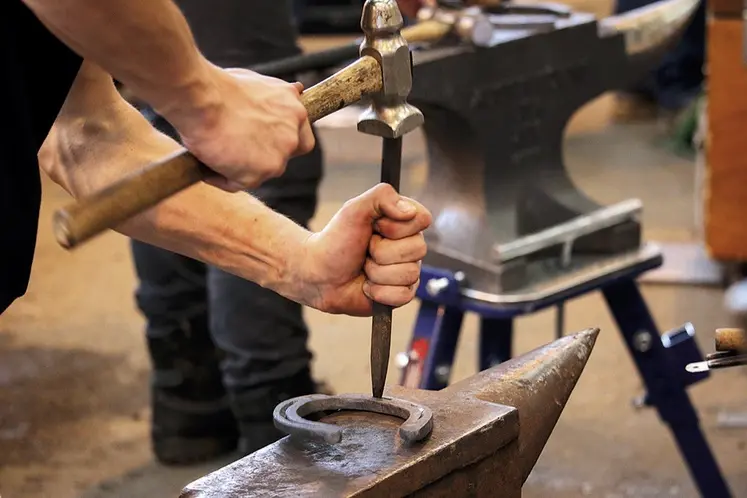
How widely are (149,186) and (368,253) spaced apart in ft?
1.09

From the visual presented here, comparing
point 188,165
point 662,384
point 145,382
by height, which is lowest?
point 145,382

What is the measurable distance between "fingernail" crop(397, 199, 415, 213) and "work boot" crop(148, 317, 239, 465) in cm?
114

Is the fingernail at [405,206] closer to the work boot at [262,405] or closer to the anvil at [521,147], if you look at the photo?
the anvil at [521,147]

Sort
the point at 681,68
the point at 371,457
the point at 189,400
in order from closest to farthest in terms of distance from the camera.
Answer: the point at 371,457
the point at 189,400
the point at 681,68

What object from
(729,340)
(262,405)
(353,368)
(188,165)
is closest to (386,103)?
(188,165)

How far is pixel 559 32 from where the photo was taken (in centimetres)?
175

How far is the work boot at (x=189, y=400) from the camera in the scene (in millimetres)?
2143

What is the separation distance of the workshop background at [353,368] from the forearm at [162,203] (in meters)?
0.93

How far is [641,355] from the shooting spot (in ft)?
5.83

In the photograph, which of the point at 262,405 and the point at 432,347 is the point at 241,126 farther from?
the point at 262,405

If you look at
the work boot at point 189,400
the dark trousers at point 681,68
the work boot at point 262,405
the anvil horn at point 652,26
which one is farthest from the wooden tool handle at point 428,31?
the dark trousers at point 681,68

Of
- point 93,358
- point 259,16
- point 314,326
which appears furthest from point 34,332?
point 259,16

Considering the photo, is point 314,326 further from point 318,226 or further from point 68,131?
point 68,131

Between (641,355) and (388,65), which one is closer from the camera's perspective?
(388,65)
